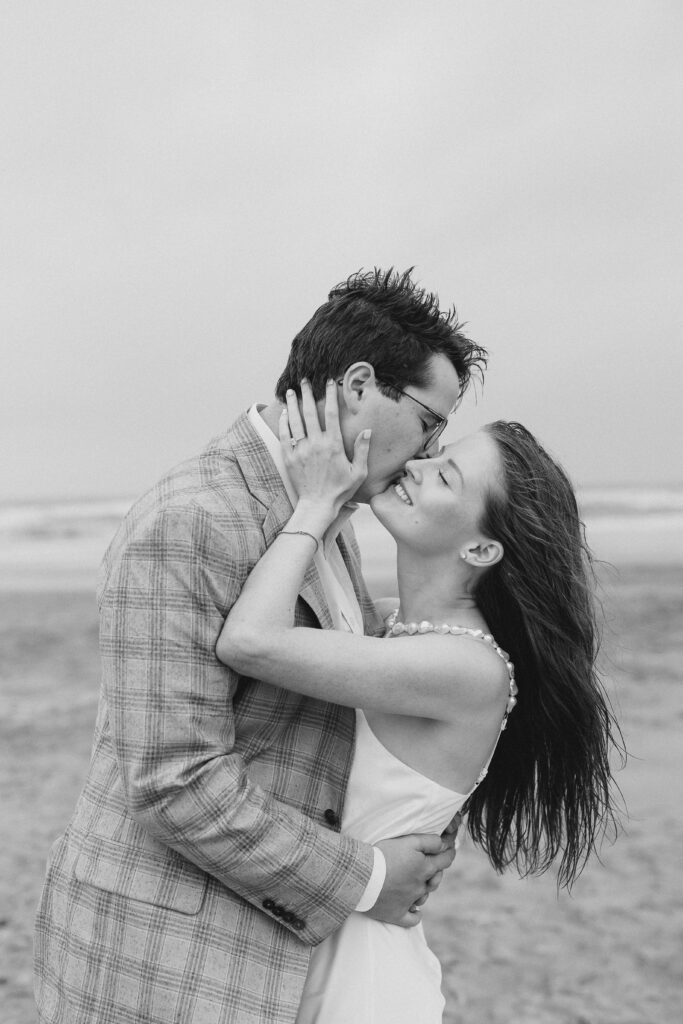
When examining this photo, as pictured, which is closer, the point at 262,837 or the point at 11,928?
the point at 262,837

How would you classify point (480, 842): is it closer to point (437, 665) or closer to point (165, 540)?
point (437, 665)

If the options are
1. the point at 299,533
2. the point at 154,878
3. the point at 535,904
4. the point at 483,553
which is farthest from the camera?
the point at 535,904

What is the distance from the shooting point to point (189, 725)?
215 centimetres

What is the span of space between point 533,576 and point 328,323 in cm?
88

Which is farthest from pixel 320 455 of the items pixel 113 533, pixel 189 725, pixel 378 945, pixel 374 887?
pixel 113 533

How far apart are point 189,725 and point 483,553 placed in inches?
36.9

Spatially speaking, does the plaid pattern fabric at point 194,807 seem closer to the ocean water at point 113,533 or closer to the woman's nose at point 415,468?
the woman's nose at point 415,468

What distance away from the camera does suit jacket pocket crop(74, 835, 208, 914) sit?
229cm

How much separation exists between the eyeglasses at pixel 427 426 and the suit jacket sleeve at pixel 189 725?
2.31ft

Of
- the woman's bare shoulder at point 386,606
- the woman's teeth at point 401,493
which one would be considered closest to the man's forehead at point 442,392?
the woman's teeth at point 401,493

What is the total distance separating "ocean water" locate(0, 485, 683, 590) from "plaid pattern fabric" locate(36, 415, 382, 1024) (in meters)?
12.3

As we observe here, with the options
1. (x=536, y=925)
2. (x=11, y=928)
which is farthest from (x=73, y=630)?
(x=536, y=925)

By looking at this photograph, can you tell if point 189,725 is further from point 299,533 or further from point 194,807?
point 299,533

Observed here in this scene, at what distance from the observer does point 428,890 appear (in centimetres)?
254
